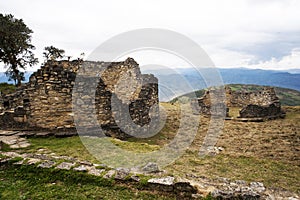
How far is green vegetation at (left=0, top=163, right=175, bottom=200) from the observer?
200 inches

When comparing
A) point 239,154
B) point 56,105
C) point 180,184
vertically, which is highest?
point 56,105

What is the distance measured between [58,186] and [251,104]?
16.6m

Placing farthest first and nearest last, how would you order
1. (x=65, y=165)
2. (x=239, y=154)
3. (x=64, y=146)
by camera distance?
(x=239, y=154)
(x=64, y=146)
(x=65, y=165)

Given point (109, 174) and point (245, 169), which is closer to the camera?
point (109, 174)

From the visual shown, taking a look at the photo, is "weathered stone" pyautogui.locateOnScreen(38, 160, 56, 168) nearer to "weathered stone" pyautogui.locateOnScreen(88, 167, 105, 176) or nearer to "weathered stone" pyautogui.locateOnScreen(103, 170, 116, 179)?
"weathered stone" pyautogui.locateOnScreen(88, 167, 105, 176)

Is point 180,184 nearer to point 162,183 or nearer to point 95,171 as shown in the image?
point 162,183

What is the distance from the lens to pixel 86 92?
34.2 ft

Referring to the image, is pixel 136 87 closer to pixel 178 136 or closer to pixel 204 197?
pixel 178 136

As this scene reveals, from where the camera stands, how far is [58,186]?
5.50 meters

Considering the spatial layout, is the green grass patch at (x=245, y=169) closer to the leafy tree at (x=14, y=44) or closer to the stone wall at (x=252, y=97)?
the stone wall at (x=252, y=97)

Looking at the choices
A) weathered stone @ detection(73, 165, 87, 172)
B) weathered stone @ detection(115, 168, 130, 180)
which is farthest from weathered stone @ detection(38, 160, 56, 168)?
weathered stone @ detection(115, 168, 130, 180)

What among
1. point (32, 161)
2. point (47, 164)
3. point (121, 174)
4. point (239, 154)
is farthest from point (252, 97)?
point (32, 161)

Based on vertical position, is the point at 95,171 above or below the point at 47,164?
below

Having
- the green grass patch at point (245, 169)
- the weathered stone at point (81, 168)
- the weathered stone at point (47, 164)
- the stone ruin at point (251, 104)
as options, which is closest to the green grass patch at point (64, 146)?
the weathered stone at point (81, 168)
